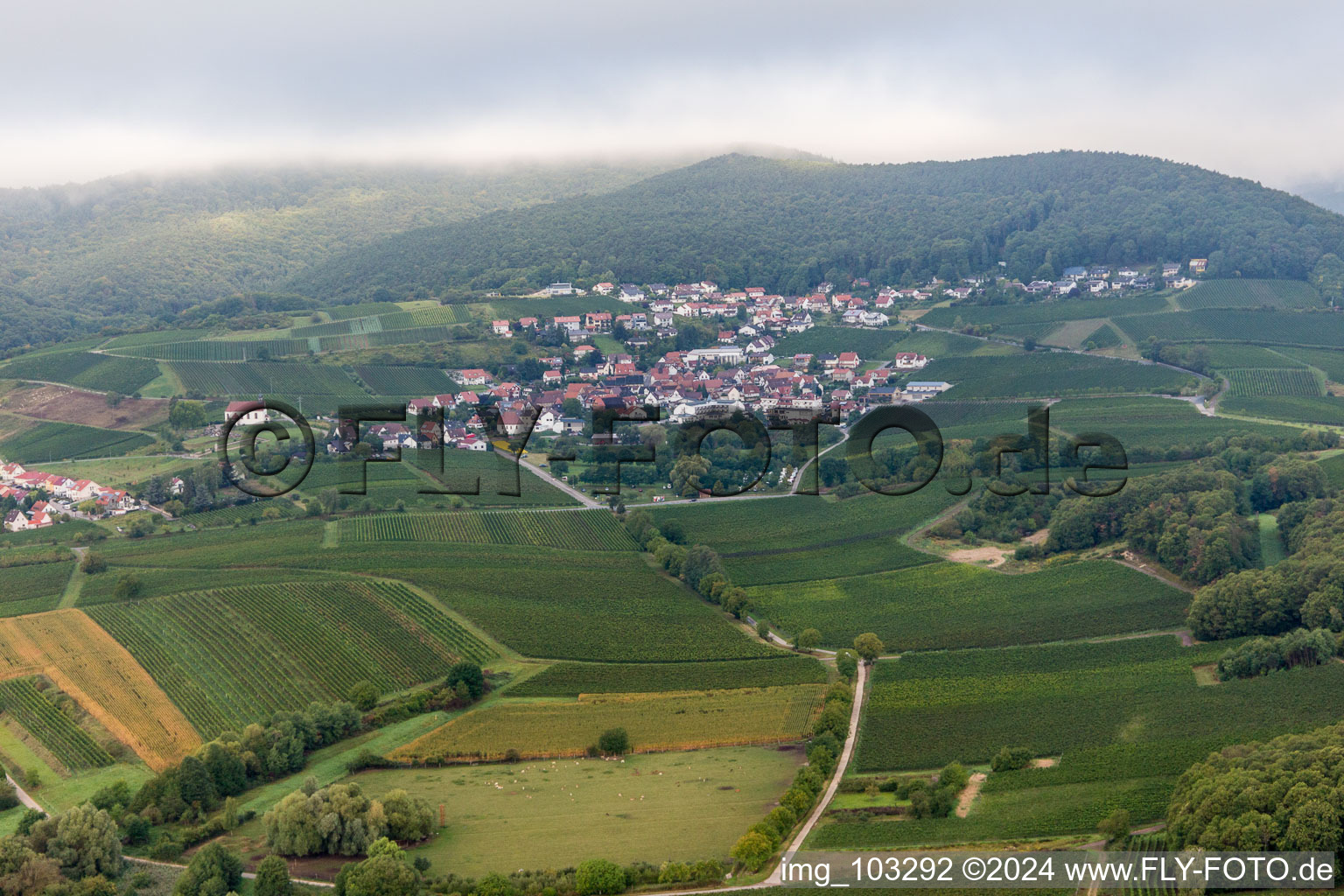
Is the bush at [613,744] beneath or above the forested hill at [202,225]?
beneath

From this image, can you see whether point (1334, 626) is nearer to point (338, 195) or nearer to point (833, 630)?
point (833, 630)

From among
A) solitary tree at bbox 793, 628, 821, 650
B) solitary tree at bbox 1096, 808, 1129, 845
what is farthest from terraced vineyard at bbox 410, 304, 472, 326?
solitary tree at bbox 1096, 808, 1129, 845

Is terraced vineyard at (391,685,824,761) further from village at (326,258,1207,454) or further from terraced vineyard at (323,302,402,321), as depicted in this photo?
terraced vineyard at (323,302,402,321)

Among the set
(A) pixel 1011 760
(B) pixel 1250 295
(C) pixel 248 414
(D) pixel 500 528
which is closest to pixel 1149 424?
(D) pixel 500 528

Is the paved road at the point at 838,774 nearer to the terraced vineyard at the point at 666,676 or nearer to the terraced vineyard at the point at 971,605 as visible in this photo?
the terraced vineyard at the point at 666,676

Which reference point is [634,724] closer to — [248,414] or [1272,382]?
[248,414]

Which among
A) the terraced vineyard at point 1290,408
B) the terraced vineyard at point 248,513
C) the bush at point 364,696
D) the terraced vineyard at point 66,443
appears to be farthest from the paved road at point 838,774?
the terraced vineyard at point 66,443

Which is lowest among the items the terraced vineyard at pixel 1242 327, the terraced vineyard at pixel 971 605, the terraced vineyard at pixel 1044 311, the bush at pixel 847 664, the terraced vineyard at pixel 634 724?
the terraced vineyard at pixel 634 724
